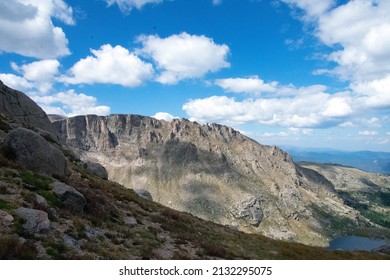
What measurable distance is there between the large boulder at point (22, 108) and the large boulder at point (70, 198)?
184ft

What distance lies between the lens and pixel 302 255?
145 ft

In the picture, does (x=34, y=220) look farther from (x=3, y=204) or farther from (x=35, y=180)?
(x=35, y=180)

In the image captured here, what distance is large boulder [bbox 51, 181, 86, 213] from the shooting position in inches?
1031

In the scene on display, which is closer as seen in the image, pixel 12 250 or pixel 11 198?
pixel 12 250

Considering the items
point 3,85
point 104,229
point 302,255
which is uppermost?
point 3,85

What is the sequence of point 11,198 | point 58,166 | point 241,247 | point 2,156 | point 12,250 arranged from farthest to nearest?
point 241,247 → point 58,166 → point 2,156 → point 11,198 → point 12,250

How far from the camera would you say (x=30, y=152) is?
104 feet

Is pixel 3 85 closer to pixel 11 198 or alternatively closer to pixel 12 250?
pixel 11 198

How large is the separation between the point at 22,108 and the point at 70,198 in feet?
221

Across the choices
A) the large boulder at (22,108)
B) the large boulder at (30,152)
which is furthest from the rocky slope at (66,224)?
the large boulder at (22,108)

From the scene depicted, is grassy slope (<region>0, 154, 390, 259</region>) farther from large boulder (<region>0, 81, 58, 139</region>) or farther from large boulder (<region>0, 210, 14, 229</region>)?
large boulder (<region>0, 81, 58, 139</region>)

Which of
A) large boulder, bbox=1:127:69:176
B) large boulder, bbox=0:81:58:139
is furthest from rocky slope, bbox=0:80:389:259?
large boulder, bbox=0:81:58:139
